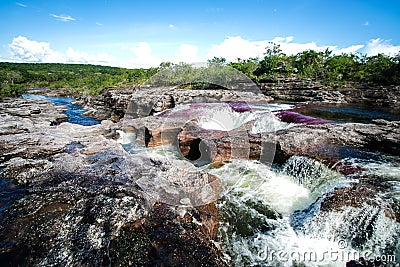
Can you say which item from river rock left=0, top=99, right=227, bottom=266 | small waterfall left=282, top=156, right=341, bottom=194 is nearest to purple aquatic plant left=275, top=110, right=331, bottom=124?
small waterfall left=282, top=156, right=341, bottom=194

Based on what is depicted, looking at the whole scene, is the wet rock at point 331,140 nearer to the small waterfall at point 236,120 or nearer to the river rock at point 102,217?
the river rock at point 102,217

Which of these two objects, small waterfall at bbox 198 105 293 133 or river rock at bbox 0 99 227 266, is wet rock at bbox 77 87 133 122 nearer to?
small waterfall at bbox 198 105 293 133

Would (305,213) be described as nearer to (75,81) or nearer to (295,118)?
(295,118)

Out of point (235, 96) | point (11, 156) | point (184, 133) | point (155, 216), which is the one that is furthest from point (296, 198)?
point (235, 96)

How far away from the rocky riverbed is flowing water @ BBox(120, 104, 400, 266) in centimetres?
3

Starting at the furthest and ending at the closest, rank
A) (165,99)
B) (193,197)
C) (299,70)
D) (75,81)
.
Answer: (75,81)
(299,70)
(165,99)
(193,197)

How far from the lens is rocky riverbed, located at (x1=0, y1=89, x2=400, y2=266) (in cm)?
413

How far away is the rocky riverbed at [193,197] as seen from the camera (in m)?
4.13

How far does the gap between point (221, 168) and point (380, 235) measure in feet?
16.2

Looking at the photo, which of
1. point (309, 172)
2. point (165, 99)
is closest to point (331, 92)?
point (165, 99)
